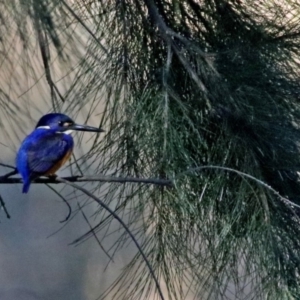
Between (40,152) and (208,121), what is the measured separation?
0.76 feet

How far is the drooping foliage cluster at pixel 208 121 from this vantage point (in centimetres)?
66

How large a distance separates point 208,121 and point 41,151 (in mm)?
233

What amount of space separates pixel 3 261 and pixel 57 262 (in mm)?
142

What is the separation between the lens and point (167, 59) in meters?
0.69

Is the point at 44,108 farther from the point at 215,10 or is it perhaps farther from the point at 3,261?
the point at 215,10

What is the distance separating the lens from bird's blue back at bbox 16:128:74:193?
753 mm

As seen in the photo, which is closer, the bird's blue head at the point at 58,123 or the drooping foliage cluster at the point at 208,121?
the drooping foliage cluster at the point at 208,121

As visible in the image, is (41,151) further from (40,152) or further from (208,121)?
(208,121)

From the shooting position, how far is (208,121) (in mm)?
684

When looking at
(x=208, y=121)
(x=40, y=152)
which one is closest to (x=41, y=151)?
(x=40, y=152)

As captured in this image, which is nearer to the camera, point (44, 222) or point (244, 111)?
point (244, 111)

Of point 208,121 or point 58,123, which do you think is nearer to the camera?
point 208,121

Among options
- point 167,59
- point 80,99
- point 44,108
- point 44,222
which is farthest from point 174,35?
point 44,222

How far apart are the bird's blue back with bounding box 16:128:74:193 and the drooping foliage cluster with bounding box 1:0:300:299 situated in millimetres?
75
